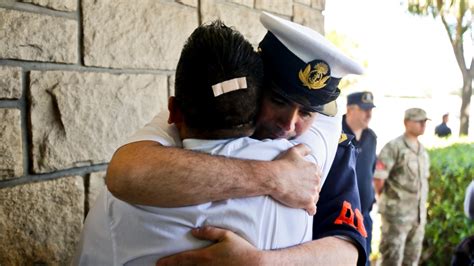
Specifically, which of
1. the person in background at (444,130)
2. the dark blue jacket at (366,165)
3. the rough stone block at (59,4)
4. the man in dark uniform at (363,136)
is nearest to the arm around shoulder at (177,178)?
the rough stone block at (59,4)

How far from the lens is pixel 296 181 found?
117 cm

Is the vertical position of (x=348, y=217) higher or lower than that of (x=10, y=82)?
lower

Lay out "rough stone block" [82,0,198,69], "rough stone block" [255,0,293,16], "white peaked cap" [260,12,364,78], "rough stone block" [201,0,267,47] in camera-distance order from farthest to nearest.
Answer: "rough stone block" [255,0,293,16] < "rough stone block" [201,0,267,47] < "rough stone block" [82,0,198,69] < "white peaked cap" [260,12,364,78]

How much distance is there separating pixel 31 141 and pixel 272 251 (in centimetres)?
90

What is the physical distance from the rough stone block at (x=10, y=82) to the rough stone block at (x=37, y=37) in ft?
0.14

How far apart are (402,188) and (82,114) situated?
3955 millimetres

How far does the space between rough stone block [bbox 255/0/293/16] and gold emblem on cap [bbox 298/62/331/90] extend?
1204mm

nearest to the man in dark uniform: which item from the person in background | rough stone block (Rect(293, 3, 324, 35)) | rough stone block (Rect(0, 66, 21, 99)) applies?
rough stone block (Rect(293, 3, 324, 35))

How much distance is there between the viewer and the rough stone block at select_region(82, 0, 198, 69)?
5.42ft

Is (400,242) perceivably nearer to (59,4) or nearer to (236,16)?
(236,16)

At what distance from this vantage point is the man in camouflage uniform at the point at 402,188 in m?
4.72

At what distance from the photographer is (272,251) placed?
1.12m

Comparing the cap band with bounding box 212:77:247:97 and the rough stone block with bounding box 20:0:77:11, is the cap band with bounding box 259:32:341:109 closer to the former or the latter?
the cap band with bounding box 212:77:247:97

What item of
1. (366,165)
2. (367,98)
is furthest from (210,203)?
(367,98)
